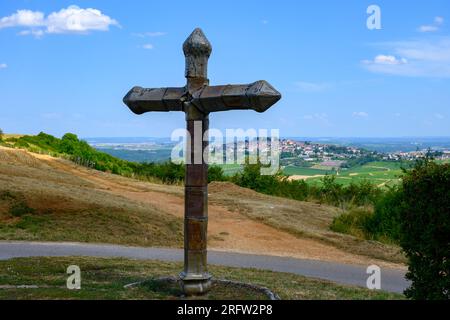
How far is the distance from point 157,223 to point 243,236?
2.61 metres

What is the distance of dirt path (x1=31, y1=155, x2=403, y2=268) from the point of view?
15836mm

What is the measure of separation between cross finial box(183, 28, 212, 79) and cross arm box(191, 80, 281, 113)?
311 millimetres

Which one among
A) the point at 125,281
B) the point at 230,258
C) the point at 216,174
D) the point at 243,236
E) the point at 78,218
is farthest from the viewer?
the point at 216,174

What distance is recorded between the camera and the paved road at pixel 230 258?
1267 cm

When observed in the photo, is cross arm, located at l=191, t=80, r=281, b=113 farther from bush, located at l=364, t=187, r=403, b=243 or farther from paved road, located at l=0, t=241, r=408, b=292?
bush, located at l=364, t=187, r=403, b=243

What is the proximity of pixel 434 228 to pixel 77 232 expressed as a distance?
11.3 meters

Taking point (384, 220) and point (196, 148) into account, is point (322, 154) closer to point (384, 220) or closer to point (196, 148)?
point (384, 220)

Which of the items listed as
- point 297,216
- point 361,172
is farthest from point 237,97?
point 361,172

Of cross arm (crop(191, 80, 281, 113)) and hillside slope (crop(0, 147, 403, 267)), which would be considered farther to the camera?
hillside slope (crop(0, 147, 403, 267))

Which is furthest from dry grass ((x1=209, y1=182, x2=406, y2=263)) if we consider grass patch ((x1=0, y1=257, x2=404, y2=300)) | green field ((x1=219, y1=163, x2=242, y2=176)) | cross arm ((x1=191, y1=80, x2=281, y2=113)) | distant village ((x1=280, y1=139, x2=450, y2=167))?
cross arm ((x1=191, y1=80, x2=281, y2=113))

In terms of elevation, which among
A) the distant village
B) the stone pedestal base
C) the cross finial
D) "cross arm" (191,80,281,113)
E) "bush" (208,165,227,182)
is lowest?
the stone pedestal base

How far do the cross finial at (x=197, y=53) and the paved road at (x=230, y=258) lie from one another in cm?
579

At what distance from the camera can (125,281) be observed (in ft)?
31.1
